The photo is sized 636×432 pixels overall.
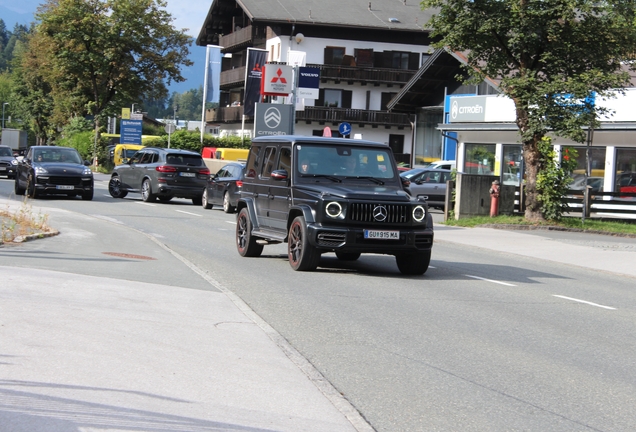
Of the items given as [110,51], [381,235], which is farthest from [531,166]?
[110,51]

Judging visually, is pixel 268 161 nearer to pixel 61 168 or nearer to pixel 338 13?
pixel 61 168

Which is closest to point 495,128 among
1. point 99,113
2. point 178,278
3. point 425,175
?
point 425,175

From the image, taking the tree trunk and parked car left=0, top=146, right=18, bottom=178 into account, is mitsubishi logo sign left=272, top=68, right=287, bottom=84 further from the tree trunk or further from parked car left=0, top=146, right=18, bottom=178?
parked car left=0, top=146, right=18, bottom=178

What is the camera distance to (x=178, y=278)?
12.6 metres

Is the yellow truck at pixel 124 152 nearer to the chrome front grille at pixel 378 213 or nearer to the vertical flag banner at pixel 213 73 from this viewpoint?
the vertical flag banner at pixel 213 73

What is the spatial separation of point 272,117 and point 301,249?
21.5 m

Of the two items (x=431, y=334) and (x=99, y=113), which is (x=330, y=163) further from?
(x=99, y=113)

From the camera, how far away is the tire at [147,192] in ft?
108

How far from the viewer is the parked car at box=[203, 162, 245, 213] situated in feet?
98.0

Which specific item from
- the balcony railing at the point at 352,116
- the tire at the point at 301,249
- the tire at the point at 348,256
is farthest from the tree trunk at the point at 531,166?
the balcony railing at the point at 352,116

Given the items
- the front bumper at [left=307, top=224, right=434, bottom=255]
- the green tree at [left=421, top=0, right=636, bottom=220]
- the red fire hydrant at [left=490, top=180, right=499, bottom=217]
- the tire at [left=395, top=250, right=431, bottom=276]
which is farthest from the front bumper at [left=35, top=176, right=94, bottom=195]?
the front bumper at [left=307, top=224, right=434, bottom=255]

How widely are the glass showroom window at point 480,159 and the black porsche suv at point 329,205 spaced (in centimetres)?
2486

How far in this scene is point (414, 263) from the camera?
47.2 ft

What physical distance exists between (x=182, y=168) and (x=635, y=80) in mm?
17306
